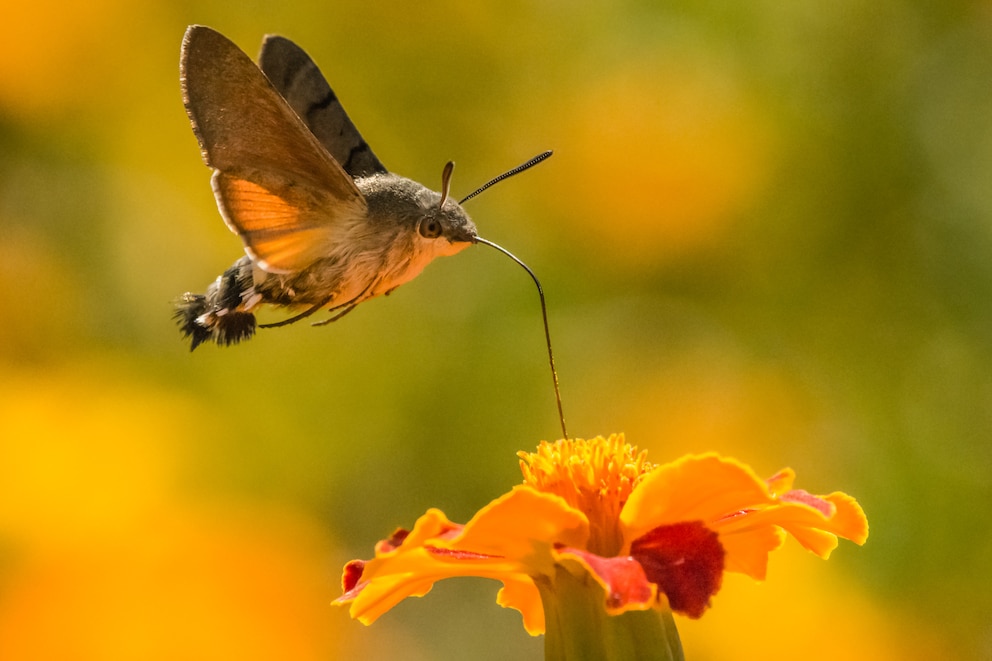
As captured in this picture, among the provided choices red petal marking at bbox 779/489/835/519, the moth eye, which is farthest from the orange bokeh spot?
red petal marking at bbox 779/489/835/519

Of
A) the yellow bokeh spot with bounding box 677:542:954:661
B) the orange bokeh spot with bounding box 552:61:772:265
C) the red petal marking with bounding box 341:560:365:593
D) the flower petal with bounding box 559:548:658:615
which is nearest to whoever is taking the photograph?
the flower petal with bounding box 559:548:658:615

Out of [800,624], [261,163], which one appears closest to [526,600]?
[261,163]

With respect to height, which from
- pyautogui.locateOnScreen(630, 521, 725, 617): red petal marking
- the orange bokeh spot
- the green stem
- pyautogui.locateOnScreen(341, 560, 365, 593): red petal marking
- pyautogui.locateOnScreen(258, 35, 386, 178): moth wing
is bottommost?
the green stem

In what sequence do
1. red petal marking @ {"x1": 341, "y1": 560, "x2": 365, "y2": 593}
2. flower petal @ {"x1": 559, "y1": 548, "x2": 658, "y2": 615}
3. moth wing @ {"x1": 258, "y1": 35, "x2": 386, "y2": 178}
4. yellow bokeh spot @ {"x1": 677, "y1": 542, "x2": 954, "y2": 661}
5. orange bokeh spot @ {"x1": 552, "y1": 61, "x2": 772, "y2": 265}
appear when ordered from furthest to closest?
orange bokeh spot @ {"x1": 552, "y1": 61, "x2": 772, "y2": 265}, yellow bokeh spot @ {"x1": 677, "y1": 542, "x2": 954, "y2": 661}, moth wing @ {"x1": 258, "y1": 35, "x2": 386, "y2": 178}, red petal marking @ {"x1": 341, "y1": 560, "x2": 365, "y2": 593}, flower petal @ {"x1": 559, "y1": 548, "x2": 658, "y2": 615}

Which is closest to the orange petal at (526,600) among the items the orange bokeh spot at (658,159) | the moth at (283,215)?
the moth at (283,215)

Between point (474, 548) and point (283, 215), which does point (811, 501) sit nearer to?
point (474, 548)

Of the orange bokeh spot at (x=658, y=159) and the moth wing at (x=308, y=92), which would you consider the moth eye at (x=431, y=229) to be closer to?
the moth wing at (x=308, y=92)

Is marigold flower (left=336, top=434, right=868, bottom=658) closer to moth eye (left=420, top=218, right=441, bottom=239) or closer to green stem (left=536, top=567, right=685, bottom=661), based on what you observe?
green stem (left=536, top=567, right=685, bottom=661)
